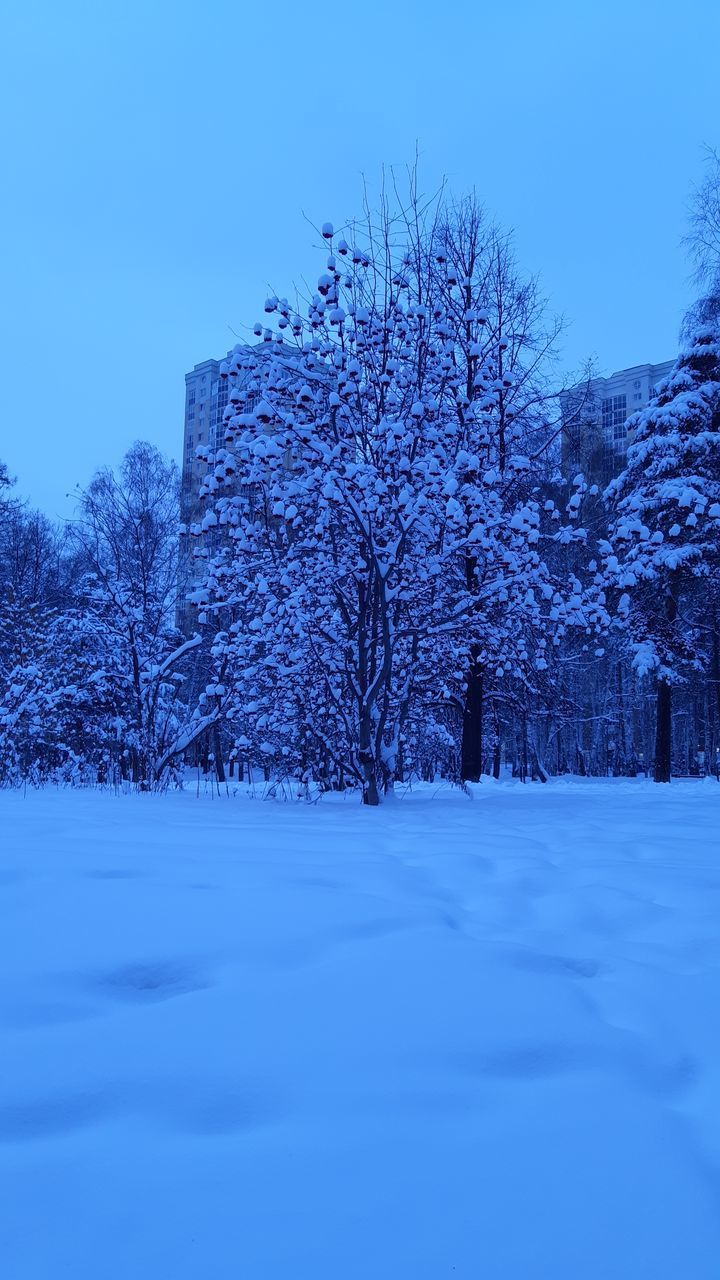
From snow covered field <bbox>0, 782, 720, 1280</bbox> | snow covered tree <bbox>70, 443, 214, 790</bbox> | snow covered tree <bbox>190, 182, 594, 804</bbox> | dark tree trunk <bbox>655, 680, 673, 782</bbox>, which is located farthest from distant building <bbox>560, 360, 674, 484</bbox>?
snow covered field <bbox>0, 782, 720, 1280</bbox>

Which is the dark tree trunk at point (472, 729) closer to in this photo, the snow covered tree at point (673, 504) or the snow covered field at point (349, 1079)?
the snow covered tree at point (673, 504)

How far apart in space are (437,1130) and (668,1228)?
1.20 feet

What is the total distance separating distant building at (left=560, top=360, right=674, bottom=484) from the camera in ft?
46.9

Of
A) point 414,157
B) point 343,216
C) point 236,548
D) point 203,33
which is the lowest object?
point 236,548

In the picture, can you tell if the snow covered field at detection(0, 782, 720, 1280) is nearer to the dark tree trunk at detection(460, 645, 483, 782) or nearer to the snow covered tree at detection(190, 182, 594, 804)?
the snow covered tree at detection(190, 182, 594, 804)

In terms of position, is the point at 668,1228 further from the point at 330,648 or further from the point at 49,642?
the point at 49,642

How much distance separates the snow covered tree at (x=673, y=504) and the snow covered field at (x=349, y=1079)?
44.3 feet

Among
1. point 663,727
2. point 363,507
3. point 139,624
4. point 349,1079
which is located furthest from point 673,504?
point 349,1079

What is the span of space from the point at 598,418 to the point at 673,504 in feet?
17.5

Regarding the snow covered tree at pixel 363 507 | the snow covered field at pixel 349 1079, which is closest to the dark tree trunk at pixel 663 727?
the snow covered tree at pixel 363 507

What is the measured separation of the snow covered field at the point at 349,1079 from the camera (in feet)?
3.35

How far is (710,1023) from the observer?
5.79 ft

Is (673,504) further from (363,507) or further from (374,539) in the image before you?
(363,507)

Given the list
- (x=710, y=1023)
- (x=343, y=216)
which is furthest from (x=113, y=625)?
(x=710, y=1023)
